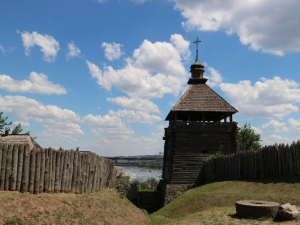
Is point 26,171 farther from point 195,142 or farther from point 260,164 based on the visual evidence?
point 195,142

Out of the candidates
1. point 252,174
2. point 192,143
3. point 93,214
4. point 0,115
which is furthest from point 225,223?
point 0,115

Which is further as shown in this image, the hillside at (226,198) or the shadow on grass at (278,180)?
the shadow on grass at (278,180)

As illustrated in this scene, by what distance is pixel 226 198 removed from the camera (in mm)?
16188

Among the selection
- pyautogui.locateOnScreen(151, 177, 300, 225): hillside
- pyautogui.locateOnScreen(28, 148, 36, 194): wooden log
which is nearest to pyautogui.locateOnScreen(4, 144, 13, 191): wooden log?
pyautogui.locateOnScreen(28, 148, 36, 194): wooden log

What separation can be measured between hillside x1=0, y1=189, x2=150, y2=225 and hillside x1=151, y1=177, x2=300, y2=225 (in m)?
3.48

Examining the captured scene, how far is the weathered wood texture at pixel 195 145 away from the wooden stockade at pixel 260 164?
6.56 feet

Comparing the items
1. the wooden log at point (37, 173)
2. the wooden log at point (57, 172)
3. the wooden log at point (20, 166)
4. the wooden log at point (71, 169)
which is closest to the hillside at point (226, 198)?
the wooden log at point (71, 169)

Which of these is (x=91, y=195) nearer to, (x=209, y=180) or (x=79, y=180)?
(x=79, y=180)

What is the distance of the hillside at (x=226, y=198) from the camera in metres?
13.1

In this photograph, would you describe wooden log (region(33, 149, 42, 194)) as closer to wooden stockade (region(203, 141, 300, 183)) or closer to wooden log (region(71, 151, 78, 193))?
wooden log (region(71, 151, 78, 193))

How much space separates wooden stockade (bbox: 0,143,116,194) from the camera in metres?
8.47

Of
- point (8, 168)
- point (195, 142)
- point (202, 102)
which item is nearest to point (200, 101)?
point (202, 102)

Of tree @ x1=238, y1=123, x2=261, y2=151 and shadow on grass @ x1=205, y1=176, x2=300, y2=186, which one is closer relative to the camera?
shadow on grass @ x1=205, y1=176, x2=300, y2=186

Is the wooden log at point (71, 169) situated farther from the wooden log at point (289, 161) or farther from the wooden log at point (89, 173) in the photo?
the wooden log at point (289, 161)
